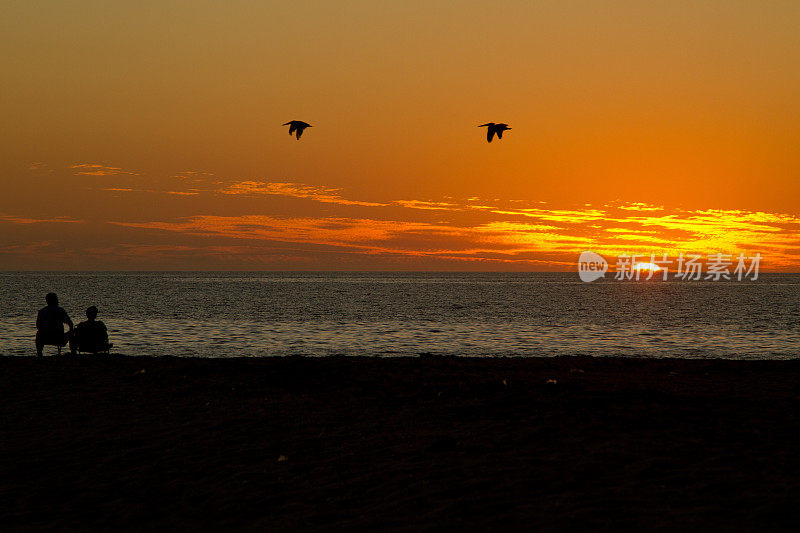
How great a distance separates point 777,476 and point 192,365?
1475 cm

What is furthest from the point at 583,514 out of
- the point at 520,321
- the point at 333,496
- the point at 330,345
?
the point at 520,321

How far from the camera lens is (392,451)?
1091cm

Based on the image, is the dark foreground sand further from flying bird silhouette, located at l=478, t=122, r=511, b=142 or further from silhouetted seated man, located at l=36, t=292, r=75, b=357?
flying bird silhouette, located at l=478, t=122, r=511, b=142

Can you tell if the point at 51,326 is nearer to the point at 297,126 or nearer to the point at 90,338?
the point at 90,338

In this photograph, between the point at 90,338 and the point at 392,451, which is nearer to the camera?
the point at 392,451

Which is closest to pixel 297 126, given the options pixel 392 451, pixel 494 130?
pixel 494 130

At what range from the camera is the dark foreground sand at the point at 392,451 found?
8.28 meters

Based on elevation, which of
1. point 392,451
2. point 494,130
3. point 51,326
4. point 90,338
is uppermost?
point 494,130

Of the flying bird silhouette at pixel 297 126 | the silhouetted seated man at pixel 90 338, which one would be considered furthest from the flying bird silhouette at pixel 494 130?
the silhouetted seated man at pixel 90 338

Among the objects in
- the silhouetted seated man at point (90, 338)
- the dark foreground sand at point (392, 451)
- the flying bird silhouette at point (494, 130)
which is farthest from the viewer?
the silhouetted seated man at point (90, 338)

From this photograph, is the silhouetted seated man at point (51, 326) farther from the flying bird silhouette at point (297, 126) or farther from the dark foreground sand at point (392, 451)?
the flying bird silhouette at point (297, 126)

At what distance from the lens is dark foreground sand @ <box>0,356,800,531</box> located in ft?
27.2

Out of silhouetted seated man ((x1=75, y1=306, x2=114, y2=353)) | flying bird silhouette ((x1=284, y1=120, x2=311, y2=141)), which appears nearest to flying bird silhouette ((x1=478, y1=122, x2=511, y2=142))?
flying bird silhouette ((x1=284, y1=120, x2=311, y2=141))

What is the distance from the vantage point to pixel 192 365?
19.3 metres
